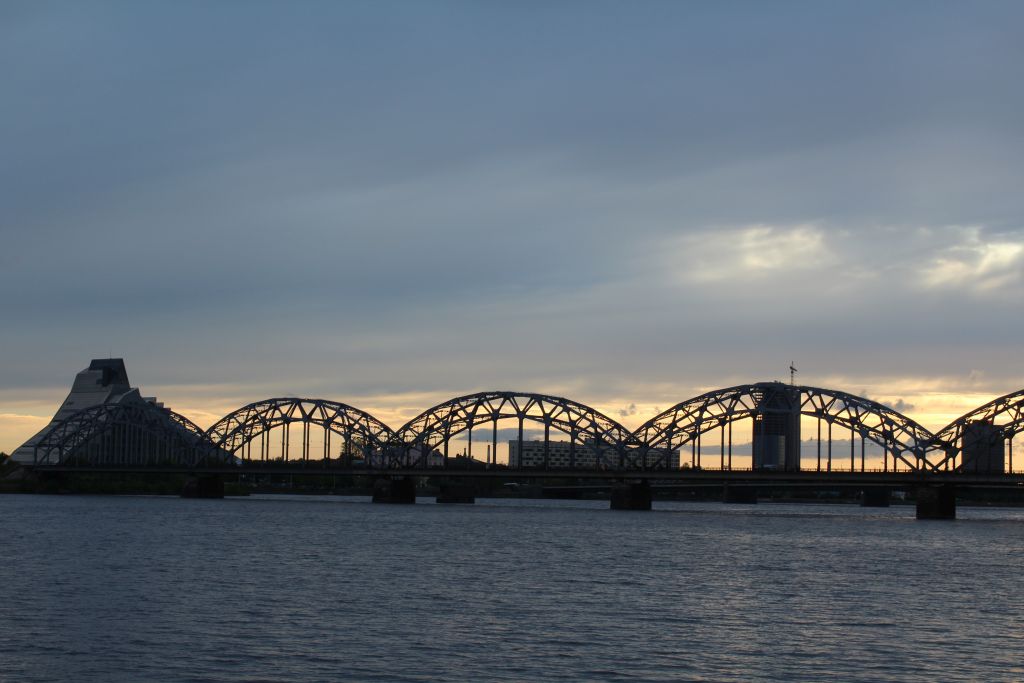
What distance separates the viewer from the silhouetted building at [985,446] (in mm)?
156625

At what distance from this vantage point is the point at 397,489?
184875 mm

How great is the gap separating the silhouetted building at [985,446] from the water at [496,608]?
2419 inches

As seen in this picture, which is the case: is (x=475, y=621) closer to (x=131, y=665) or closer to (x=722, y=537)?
(x=131, y=665)

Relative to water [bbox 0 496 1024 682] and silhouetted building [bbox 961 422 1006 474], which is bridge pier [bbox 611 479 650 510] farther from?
water [bbox 0 496 1024 682]

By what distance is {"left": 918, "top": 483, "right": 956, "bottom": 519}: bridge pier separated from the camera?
497 ft

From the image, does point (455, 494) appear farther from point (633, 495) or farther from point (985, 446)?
point (985, 446)

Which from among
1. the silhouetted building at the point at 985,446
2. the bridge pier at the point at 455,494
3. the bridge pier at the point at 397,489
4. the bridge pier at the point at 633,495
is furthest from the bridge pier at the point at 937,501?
the bridge pier at the point at 397,489

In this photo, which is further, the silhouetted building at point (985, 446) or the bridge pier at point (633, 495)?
the bridge pier at point (633, 495)

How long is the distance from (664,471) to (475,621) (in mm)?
113679

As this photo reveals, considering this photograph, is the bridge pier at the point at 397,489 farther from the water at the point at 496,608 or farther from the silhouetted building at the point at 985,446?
the water at the point at 496,608

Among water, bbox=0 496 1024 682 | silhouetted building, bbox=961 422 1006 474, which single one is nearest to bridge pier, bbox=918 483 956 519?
silhouetted building, bbox=961 422 1006 474

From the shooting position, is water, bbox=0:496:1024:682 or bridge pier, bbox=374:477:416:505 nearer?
water, bbox=0:496:1024:682

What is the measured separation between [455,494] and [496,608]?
145 metres

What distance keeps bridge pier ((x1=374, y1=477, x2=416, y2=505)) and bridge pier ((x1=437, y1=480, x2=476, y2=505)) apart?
935 cm
